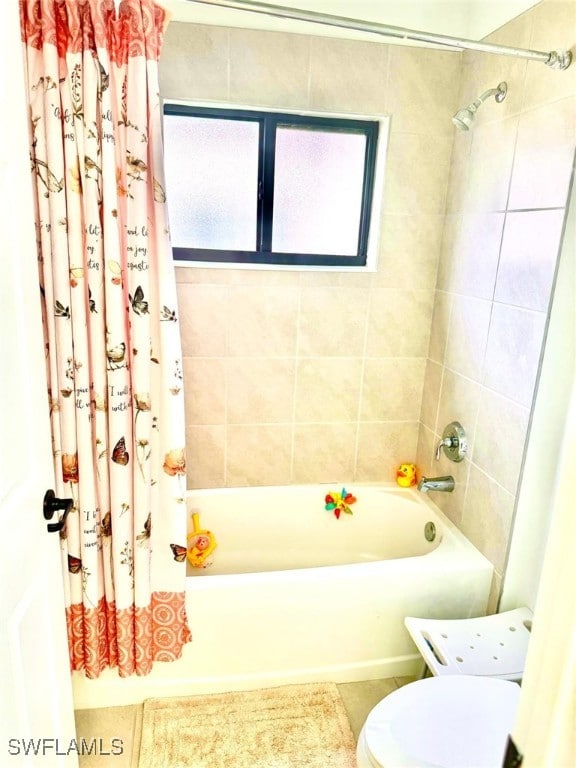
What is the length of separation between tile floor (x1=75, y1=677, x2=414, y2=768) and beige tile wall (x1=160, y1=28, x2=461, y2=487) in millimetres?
889

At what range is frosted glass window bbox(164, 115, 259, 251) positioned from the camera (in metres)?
2.11

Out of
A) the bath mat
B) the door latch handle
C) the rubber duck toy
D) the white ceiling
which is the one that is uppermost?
the white ceiling

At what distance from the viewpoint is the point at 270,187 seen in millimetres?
2184

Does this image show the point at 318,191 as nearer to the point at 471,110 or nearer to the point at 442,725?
the point at 471,110

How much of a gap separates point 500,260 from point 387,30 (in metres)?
0.83

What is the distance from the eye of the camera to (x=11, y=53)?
0.97 m

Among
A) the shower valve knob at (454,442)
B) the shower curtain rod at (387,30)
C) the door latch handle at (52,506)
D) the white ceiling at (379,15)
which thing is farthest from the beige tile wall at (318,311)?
the door latch handle at (52,506)

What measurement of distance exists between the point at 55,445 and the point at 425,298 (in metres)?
1.64

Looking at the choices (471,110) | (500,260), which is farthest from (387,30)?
(500,260)

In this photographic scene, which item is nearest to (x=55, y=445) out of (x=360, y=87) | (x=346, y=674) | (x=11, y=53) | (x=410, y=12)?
(x=11, y=53)

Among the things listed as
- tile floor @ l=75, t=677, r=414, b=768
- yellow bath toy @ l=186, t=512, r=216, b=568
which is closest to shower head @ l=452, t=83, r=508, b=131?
yellow bath toy @ l=186, t=512, r=216, b=568

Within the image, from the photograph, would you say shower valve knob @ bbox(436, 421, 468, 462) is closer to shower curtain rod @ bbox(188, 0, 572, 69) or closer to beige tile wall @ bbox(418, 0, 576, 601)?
beige tile wall @ bbox(418, 0, 576, 601)

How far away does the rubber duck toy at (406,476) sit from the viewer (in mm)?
2473

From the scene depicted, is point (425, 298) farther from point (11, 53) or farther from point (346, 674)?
point (11, 53)
